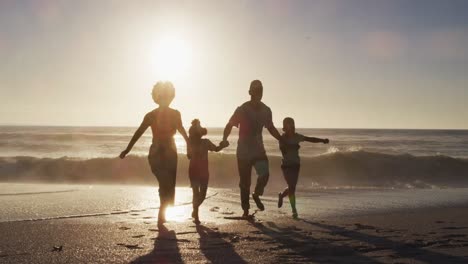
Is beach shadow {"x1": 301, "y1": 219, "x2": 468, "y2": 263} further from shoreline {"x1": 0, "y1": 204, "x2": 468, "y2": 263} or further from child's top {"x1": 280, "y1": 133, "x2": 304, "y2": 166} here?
child's top {"x1": 280, "y1": 133, "x2": 304, "y2": 166}

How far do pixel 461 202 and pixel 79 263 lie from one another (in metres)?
8.85

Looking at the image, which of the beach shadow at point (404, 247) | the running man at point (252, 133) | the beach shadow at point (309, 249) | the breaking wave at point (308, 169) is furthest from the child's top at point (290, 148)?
the breaking wave at point (308, 169)

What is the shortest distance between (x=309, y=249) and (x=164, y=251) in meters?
1.49

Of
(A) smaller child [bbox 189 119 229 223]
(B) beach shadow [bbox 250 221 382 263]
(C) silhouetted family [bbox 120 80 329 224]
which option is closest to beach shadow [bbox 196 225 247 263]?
(B) beach shadow [bbox 250 221 382 263]

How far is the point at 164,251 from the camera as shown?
17.9ft

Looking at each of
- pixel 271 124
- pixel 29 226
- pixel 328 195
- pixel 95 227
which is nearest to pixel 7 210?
pixel 29 226

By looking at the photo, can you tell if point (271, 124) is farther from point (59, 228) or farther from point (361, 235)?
point (59, 228)

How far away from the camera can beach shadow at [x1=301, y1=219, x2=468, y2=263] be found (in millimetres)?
5008

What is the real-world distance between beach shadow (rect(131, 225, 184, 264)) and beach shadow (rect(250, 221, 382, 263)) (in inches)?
40.8

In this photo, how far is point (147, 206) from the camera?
403 inches

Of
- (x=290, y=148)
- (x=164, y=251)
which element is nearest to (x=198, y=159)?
(x=290, y=148)

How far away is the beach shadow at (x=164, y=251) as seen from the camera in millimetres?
5035

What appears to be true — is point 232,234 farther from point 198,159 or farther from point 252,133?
point 252,133

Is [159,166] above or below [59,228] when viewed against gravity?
above
